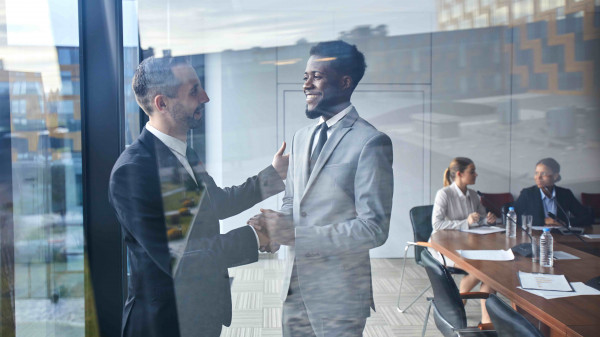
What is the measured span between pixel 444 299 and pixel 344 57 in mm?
1074

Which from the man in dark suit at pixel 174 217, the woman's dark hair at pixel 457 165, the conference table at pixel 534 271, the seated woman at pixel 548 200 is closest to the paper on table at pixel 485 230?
→ the conference table at pixel 534 271

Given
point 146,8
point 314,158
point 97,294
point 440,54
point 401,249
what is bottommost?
point 97,294

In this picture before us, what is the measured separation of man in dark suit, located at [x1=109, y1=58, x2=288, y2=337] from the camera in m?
1.83

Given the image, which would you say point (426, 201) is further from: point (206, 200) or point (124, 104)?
point (124, 104)

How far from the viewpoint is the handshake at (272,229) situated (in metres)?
1.74

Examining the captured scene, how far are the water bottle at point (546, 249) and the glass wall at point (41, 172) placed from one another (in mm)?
1941

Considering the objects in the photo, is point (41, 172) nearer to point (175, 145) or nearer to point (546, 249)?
point (175, 145)

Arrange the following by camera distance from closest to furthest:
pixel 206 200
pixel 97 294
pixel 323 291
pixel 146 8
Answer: pixel 323 291 → pixel 206 200 → pixel 146 8 → pixel 97 294

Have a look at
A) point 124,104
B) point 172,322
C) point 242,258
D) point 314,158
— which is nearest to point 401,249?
point 314,158

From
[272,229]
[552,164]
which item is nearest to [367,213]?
[272,229]

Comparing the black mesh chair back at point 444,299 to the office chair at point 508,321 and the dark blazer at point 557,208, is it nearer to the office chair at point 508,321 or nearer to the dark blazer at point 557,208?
the office chair at point 508,321

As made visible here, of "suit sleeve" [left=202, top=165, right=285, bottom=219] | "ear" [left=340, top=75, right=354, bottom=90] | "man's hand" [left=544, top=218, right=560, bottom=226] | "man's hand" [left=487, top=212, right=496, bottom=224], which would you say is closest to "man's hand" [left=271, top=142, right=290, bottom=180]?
"suit sleeve" [left=202, top=165, right=285, bottom=219]

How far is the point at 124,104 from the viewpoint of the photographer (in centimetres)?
211

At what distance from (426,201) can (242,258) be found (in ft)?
2.18
